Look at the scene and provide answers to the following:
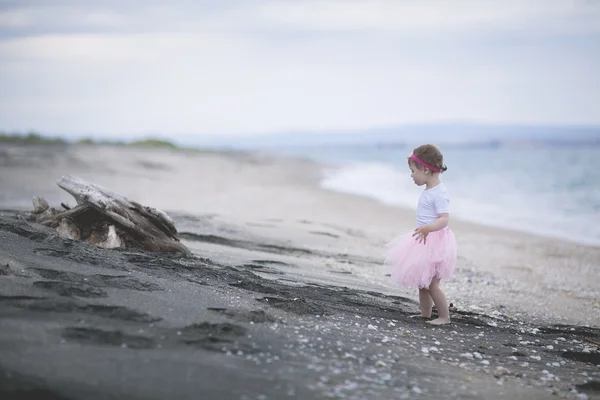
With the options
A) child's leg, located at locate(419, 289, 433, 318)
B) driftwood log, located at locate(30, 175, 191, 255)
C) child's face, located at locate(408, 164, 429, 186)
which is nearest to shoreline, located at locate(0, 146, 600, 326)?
child's leg, located at locate(419, 289, 433, 318)

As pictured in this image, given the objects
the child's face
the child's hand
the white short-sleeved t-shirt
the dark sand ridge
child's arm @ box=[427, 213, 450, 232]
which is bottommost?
the dark sand ridge

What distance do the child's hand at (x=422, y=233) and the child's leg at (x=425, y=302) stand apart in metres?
0.49

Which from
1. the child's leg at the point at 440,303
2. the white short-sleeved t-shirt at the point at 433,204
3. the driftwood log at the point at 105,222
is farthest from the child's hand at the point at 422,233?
the driftwood log at the point at 105,222

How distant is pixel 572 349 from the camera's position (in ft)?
17.6

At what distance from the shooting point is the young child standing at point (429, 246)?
5.65 m

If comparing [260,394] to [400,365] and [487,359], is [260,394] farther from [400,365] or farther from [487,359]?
[487,359]

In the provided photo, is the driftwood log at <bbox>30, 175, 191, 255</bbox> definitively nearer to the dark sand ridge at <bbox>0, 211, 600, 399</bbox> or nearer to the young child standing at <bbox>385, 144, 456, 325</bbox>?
the dark sand ridge at <bbox>0, 211, 600, 399</bbox>

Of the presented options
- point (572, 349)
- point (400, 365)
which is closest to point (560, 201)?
point (572, 349)

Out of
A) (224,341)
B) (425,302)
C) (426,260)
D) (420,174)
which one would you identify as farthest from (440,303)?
(224,341)

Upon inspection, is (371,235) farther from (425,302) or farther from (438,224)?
(438,224)

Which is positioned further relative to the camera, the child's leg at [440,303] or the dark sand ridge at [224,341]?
the child's leg at [440,303]

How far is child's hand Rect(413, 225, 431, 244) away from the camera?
18.5 ft

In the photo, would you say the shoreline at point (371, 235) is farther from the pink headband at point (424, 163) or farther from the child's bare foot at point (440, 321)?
the pink headband at point (424, 163)

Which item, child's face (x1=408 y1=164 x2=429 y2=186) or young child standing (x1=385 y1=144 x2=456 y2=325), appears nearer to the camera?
young child standing (x1=385 y1=144 x2=456 y2=325)
